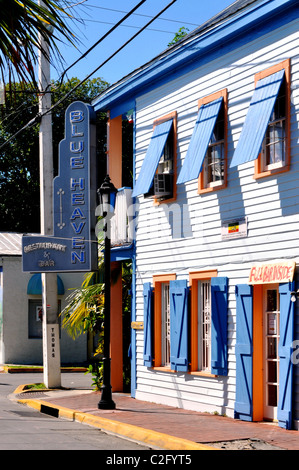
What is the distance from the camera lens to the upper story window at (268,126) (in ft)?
37.1

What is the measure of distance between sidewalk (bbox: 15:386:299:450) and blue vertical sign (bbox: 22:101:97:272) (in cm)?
342

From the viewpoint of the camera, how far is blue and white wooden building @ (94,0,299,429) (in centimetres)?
1137

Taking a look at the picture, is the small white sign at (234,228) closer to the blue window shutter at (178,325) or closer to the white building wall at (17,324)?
the blue window shutter at (178,325)

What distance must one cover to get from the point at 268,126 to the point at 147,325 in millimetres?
5437

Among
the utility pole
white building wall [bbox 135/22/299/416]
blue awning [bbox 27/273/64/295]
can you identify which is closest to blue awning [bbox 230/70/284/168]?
white building wall [bbox 135/22/299/416]

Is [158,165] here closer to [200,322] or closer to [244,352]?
[200,322]

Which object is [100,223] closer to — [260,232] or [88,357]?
[260,232]

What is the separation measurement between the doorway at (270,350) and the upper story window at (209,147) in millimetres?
2193

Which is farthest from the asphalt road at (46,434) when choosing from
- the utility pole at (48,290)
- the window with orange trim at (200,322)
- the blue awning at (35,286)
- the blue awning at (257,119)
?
the blue awning at (35,286)

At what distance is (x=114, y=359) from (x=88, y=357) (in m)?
11.8

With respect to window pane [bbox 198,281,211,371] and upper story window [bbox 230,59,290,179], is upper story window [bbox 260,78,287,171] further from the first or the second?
window pane [bbox 198,281,211,371]

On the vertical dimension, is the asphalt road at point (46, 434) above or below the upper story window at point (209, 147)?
below

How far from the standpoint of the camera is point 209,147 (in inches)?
545

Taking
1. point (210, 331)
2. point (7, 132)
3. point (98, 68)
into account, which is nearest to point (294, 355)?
point (210, 331)
